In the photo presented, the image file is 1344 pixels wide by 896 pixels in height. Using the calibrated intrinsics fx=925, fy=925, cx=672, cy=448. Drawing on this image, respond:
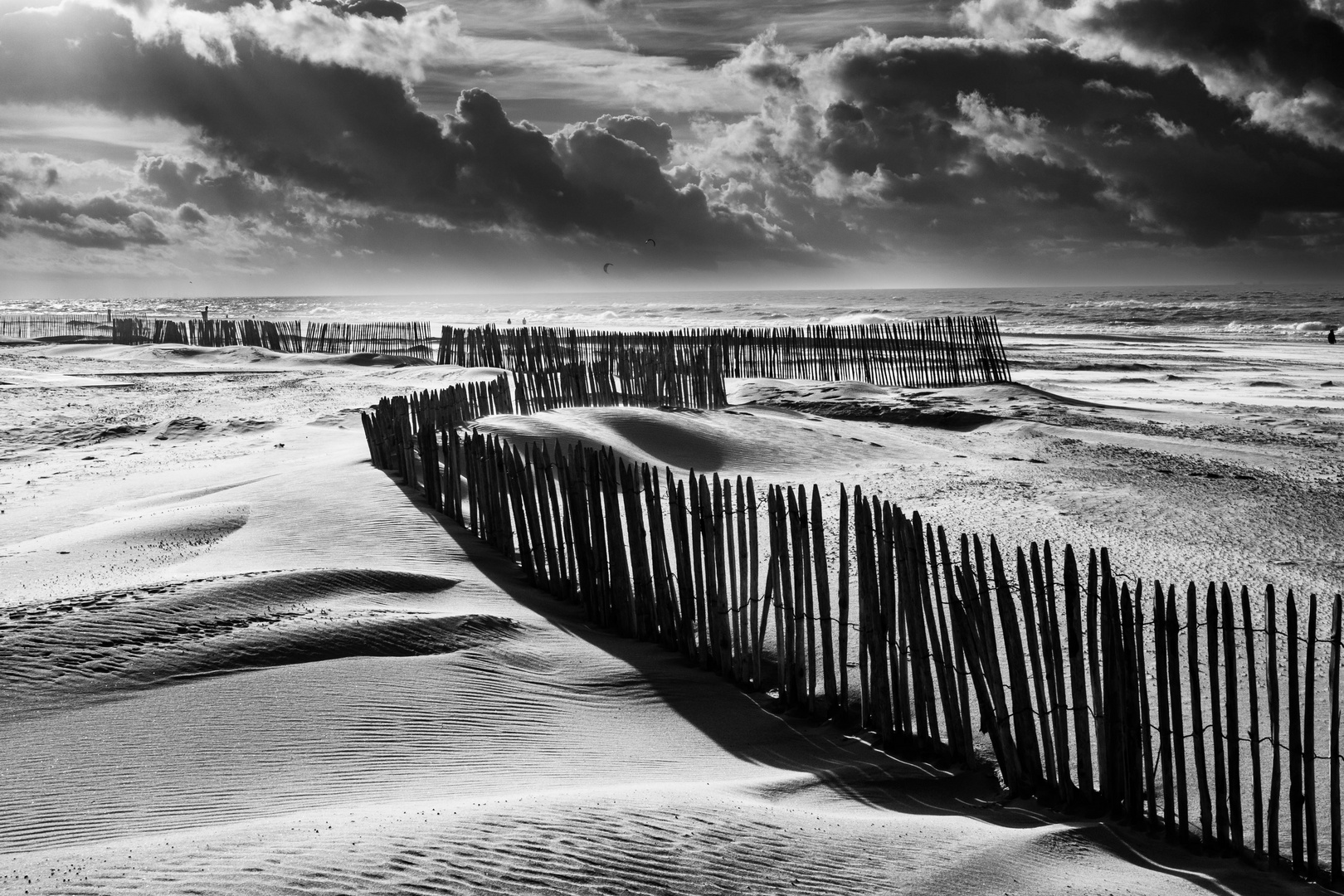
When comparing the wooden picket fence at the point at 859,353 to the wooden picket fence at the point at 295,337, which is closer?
the wooden picket fence at the point at 859,353

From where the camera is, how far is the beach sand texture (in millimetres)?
2283

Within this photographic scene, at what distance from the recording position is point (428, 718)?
3268mm

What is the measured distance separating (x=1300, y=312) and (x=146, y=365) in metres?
42.8

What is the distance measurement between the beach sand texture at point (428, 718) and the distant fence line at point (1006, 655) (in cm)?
15

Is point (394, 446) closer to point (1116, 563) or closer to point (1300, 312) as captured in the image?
point (1116, 563)

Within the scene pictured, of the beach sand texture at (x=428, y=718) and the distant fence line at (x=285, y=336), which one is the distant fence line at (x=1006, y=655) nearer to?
the beach sand texture at (x=428, y=718)

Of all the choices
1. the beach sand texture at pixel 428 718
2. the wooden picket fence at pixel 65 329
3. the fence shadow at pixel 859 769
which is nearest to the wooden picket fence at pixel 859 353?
the beach sand texture at pixel 428 718

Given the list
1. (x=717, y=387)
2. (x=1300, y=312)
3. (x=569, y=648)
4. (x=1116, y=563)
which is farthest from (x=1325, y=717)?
(x=1300, y=312)

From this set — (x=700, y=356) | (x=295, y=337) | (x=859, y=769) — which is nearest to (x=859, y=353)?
(x=700, y=356)

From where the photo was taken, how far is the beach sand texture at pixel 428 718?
228cm

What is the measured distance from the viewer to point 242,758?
2848 mm

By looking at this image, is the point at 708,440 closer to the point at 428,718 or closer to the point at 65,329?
the point at 428,718

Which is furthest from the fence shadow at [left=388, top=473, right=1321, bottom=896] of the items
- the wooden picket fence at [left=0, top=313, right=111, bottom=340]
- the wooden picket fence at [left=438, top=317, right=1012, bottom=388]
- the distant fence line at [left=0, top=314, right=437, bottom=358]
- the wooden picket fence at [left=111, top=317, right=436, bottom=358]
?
the wooden picket fence at [left=0, top=313, right=111, bottom=340]

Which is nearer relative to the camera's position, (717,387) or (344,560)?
(344,560)
